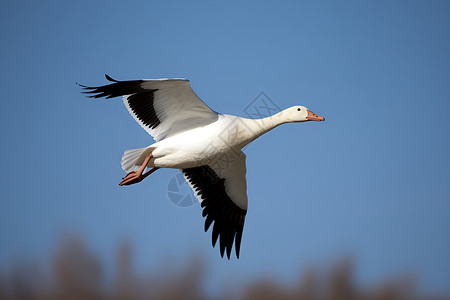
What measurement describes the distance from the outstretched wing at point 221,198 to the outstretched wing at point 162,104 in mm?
702

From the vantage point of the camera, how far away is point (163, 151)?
15.8ft

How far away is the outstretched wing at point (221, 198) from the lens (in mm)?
5520

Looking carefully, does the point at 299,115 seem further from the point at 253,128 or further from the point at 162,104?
the point at 162,104

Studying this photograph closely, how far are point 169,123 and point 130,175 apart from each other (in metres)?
0.65

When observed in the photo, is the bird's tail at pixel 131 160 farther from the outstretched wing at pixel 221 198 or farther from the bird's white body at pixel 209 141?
the outstretched wing at pixel 221 198

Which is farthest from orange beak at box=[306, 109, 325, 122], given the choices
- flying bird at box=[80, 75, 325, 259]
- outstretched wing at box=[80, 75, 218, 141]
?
outstretched wing at box=[80, 75, 218, 141]

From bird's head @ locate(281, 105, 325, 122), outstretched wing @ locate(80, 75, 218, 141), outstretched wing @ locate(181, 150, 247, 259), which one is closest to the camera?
outstretched wing @ locate(80, 75, 218, 141)

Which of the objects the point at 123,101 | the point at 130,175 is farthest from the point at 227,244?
the point at 123,101

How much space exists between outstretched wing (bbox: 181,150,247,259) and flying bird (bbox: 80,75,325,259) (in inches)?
0.5

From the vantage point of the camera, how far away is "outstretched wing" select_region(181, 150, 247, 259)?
18.1ft

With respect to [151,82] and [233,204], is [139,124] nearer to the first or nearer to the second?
[151,82]

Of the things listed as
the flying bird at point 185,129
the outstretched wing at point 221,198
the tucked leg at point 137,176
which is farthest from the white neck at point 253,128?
the tucked leg at point 137,176

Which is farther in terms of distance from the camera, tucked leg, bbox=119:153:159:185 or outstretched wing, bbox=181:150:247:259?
outstretched wing, bbox=181:150:247:259

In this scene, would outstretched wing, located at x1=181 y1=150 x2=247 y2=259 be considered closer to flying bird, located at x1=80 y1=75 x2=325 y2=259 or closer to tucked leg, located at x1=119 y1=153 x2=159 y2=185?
flying bird, located at x1=80 y1=75 x2=325 y2=259
